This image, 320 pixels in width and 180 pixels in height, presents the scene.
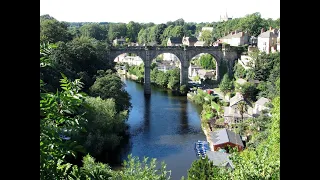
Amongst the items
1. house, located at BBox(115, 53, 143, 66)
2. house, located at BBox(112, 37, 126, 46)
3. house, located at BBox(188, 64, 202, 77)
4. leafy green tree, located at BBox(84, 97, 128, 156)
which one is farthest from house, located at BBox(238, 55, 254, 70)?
house, located at BBox(112, 37, 126, 46)

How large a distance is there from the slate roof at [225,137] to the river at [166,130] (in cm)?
65

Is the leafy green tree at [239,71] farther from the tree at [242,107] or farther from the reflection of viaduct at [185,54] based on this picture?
the tree at [242,107]

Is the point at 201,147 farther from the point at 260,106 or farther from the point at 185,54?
the point at 185,54

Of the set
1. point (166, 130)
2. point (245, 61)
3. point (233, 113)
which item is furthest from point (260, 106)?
point (245, 61)

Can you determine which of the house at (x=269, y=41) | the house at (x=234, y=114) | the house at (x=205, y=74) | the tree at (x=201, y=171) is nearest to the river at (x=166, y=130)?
the house at (x=234, y=114)

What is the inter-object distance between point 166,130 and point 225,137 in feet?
8.62

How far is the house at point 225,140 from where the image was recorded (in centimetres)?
1170

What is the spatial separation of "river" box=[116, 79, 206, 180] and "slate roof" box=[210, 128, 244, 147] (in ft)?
2.13
